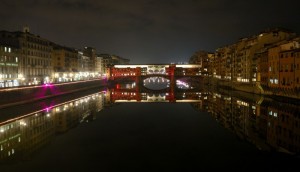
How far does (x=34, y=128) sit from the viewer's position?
24906 mm

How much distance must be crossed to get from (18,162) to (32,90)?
26530 mm

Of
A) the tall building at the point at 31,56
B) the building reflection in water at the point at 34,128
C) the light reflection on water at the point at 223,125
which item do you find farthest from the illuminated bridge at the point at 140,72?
the building reflection in water at the point at 34,128

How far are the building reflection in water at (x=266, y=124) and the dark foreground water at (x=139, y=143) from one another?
3.0 inches

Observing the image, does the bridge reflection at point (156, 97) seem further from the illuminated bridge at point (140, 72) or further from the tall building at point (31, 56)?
the illuminated bridge at point (140, 72)

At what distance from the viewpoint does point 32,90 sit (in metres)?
40.9

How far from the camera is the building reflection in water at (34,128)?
1848cm

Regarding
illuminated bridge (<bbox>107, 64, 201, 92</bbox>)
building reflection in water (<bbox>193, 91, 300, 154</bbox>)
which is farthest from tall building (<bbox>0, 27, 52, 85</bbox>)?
building reflection in water (<bbox>193, 91, 300, 154</bbox>)

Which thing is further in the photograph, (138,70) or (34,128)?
(138,70)

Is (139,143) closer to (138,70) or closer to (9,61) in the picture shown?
(9,61)

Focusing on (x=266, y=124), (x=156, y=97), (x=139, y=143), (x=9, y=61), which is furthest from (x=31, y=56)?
(x=266, y=124)

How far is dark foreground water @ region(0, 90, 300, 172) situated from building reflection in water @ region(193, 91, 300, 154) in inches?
3.0

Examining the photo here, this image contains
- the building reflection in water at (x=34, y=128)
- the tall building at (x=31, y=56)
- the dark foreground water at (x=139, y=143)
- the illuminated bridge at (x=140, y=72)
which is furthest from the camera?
the illuminated bridge at (x=140, y=72)

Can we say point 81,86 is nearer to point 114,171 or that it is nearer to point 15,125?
point 15,125

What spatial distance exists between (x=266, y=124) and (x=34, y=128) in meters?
18.7
